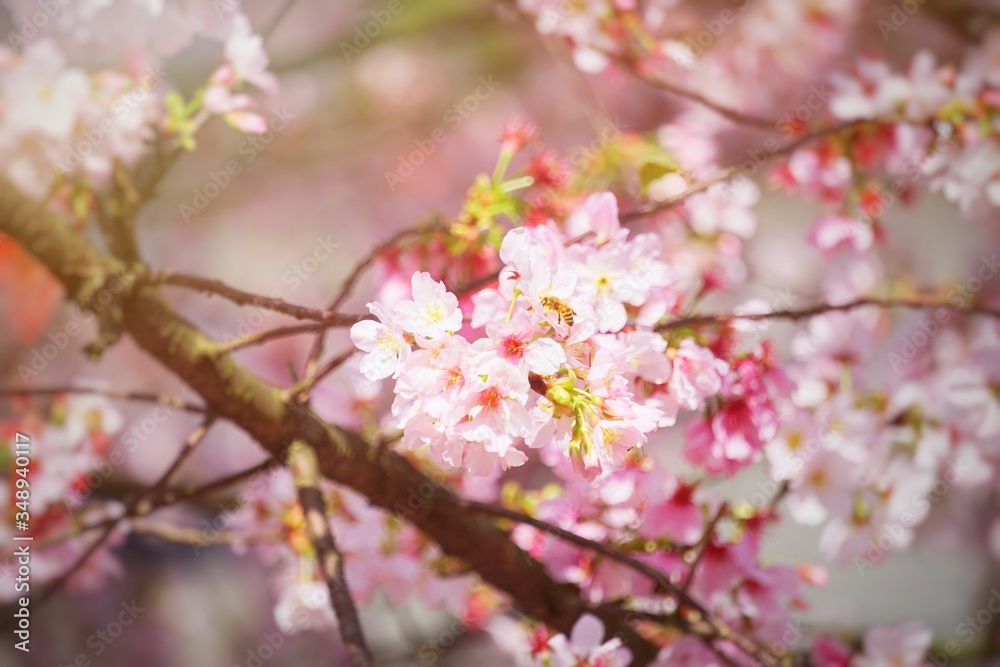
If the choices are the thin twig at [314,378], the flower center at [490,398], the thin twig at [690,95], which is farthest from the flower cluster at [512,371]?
the thin twig at [690,95]

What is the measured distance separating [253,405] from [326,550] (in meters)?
0.14

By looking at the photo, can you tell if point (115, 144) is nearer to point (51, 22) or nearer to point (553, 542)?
point (51, 22)

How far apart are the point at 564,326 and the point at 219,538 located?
1.84 feet

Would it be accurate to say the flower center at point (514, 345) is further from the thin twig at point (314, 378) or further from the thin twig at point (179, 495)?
the thin twig at point (179, 495)

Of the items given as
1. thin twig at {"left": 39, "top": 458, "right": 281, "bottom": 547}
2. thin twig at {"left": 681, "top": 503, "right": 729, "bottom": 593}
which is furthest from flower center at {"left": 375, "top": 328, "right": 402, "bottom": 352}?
thin twig at {"left": 681, "top": 503, "right": 729, "bottom": 593}

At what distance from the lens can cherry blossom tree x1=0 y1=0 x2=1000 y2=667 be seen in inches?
22.9

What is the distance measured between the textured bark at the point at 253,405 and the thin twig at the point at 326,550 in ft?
0.05

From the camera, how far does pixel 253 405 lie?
68 cm

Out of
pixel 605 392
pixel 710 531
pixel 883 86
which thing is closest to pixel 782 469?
pixel 710 531

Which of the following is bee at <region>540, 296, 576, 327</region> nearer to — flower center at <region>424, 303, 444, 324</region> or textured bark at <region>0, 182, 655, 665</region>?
flower center at <region>424, 303, 444, 324</region>

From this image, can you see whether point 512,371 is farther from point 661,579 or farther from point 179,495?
point 179,495

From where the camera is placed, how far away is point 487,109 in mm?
1302

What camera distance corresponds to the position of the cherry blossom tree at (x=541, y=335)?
0.58 metres

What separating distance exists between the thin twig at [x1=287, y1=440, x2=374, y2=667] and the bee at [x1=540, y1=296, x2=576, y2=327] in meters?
0.27
